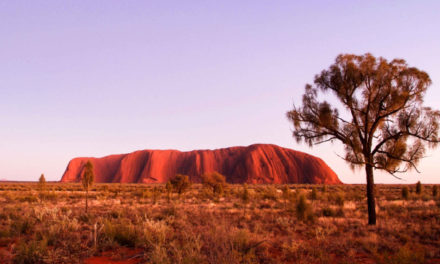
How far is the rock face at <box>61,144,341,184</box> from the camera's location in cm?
9231

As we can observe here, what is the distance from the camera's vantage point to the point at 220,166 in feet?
343

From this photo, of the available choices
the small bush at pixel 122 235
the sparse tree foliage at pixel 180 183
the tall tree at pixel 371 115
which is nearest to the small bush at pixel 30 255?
the small bush at pixel 122 235

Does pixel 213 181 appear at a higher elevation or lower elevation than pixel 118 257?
lower

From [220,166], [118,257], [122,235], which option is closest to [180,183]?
[122,235]

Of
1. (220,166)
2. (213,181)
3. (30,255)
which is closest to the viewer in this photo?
Result: (30,255)

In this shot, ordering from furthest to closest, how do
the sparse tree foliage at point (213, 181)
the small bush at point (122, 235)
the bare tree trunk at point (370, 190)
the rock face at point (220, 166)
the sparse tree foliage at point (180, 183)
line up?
the rock face at point (220, 166), the sparse tree foliage at point (213, 181), the sparse tree foliage at point (180, 183), the bare tree trunk at point (370, 190), the small bush at point (122, 235)

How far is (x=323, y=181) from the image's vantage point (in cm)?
8981

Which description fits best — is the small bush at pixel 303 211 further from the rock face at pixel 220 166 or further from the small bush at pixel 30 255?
the rock face at pixel 220 166

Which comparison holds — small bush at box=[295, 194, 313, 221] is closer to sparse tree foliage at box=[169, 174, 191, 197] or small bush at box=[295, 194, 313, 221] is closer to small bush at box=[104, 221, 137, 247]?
small bush at box=[104, 221, 137, 247]

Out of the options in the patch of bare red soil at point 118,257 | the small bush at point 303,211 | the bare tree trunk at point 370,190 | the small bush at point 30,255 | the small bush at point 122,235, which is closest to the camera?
the small bush at point 30,255

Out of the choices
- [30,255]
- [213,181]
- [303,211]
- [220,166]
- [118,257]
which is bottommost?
[220,166]

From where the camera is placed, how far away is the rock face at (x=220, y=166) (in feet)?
303

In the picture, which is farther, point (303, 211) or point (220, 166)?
point (220, 166)

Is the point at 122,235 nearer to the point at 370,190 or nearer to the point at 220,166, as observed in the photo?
the point at 370,190
